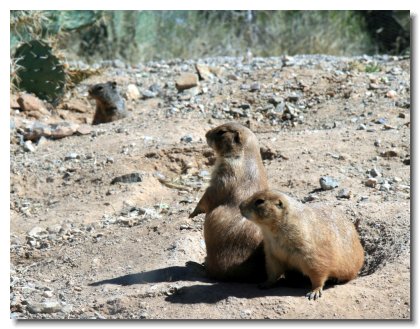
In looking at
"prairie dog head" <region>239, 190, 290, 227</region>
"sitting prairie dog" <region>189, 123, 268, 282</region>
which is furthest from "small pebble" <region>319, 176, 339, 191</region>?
"prairie dog head" <region>239, 190, 290, 227</region>

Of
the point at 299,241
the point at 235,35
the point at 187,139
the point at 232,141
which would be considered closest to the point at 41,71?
the point at 187,139

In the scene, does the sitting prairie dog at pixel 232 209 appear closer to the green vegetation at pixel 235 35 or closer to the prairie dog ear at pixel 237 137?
the prairie dog ear at pixel 237 137

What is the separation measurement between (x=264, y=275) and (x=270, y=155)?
2.60 metres

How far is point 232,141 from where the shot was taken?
6168mm

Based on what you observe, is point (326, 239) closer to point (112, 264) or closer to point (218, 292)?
point (218, 292)

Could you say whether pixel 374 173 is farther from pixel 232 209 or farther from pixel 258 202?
pixel 258 202

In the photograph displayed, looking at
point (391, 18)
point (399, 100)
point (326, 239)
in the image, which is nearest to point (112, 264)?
point (326, 239)

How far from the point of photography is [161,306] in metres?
5.46

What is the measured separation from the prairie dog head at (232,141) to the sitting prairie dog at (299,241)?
2.02 feet

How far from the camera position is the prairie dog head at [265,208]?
18.1ft

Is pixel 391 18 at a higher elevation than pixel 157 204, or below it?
higher

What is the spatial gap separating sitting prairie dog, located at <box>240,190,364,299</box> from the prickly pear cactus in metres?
5.87

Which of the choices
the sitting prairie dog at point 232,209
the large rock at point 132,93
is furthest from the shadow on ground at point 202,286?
the large rock at point 132,93

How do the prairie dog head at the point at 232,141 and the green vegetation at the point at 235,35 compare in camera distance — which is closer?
the prairie dog head at the point at 232,141
